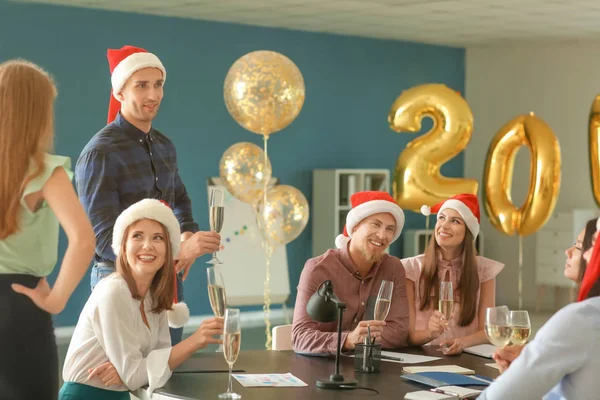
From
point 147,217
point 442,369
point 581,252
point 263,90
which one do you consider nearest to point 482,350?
point 442,369

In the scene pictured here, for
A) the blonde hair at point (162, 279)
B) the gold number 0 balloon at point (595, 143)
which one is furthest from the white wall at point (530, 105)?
the blonde hair at point (162, 279)

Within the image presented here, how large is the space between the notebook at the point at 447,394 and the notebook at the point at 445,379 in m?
A: 0.05

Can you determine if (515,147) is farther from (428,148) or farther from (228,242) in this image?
(228,242)

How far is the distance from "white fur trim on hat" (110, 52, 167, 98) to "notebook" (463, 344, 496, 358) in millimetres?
1643

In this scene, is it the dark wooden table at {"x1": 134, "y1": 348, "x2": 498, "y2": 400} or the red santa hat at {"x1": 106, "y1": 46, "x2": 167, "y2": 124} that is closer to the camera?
the dark wooden table at {"x1": 134, "y1": 348, "x2": 498, "y2": 400}

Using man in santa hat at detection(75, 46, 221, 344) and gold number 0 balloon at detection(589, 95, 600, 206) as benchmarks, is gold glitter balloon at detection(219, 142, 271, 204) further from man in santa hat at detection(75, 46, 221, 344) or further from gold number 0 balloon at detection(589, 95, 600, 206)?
man in santa hat at detection(75, 46, 221, 344)

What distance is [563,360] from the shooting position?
2271 mm

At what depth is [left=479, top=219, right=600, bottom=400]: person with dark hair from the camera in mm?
2268

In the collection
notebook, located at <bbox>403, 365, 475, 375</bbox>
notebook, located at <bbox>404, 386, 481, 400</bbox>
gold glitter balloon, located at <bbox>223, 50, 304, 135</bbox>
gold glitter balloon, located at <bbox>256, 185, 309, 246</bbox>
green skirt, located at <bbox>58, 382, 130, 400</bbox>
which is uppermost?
gold glitter balloon, located at <bbox>223, 50, 304, 135</bbox>

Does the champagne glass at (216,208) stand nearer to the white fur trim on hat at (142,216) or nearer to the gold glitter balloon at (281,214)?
the white fur trim on hat at (142,216)

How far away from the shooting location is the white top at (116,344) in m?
3.00

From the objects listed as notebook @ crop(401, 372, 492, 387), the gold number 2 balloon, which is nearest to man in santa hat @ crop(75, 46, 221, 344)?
notebook @ crop(401, 372, 492, 387)

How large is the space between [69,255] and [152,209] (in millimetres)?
581

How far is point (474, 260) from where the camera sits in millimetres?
4207
